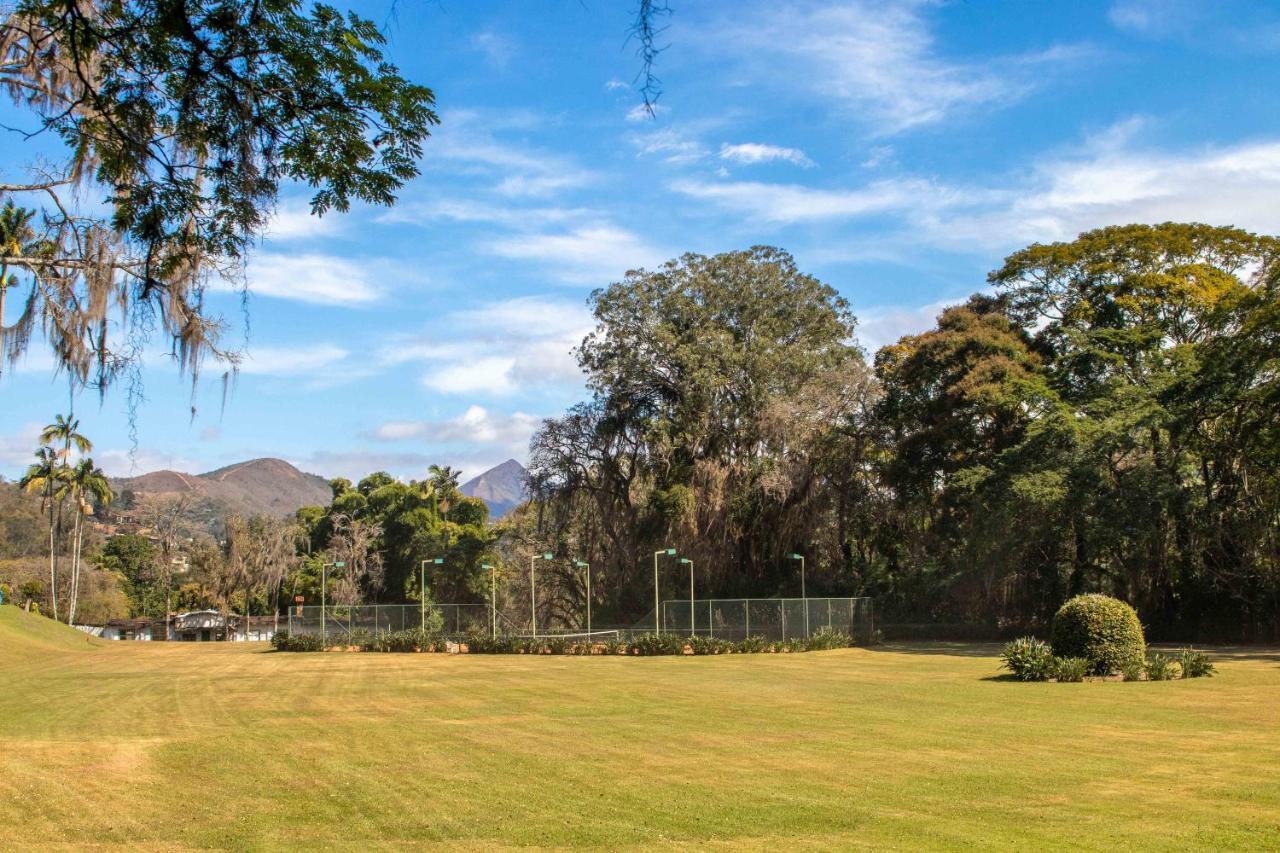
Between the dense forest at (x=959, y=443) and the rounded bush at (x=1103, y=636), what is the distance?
12958 millimetres

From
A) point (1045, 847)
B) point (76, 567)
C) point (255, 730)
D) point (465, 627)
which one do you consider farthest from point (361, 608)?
point (1045, 847)

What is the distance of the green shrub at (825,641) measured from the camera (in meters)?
38.1

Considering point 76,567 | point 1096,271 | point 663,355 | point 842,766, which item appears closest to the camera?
point 842,766

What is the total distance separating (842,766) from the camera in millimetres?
11258

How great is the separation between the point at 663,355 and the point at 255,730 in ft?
108

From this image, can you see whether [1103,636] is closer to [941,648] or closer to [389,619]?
[941,648]

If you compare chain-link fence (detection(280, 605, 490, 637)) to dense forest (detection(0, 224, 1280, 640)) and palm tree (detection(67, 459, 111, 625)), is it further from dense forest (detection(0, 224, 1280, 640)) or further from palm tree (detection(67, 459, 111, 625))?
palm tree (detection(67, 459, 111, 625))

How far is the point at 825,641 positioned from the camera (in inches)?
1510

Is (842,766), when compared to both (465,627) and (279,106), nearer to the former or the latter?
(279,106)

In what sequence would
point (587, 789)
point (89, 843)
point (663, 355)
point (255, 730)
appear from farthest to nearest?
point (663, 355), point (255, 730), point (587, 789), point (89, 843)

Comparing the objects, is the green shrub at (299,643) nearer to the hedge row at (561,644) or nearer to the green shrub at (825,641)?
the hedge row at (561,644)

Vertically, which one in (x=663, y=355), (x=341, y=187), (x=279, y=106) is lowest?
(x=341, y=187)

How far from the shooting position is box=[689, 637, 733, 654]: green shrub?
36.9 meters

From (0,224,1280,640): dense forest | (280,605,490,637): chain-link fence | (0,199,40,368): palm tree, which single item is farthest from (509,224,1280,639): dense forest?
(0,199,40,368): palm tree
